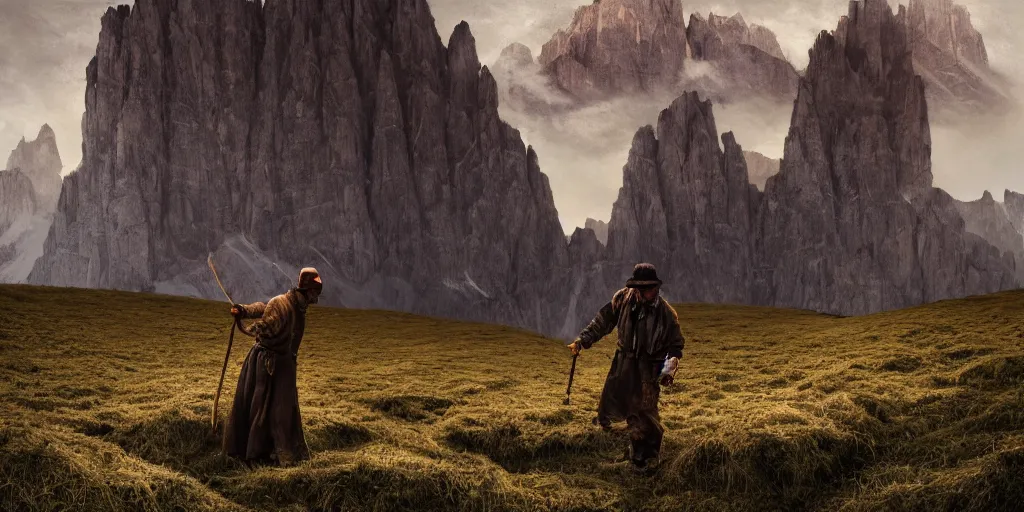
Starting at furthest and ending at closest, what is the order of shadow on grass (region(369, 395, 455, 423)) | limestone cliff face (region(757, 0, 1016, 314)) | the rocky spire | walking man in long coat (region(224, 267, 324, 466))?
the rocky spire
limestone cliff face (region(757, 0, 1016, 314))
shadow on grass (region(369, 395, 455, 423))
walking man in long coat (region(224, 267, 324, 466))

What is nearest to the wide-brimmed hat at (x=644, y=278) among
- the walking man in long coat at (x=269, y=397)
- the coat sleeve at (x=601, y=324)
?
the coat sleeve at (x=601, y=324)

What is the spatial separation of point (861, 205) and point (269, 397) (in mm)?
166211

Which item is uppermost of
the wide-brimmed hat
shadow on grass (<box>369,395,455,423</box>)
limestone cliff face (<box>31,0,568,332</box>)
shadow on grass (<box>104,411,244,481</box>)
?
limestone cliff face (<box>31,0,568,332</box>)

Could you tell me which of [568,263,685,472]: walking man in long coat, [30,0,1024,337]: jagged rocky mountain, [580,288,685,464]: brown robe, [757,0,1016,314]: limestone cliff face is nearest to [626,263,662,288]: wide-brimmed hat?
[568,263,685,472]: walking man in long coat

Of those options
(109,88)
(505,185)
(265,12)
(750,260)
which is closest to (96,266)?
(109,88)

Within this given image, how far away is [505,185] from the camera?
161 m

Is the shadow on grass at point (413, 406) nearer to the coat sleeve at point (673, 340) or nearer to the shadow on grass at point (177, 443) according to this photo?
the shadow on grass at point (177, 443)

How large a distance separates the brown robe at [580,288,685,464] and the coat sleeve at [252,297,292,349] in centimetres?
448

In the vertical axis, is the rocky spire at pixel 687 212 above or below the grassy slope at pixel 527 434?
above

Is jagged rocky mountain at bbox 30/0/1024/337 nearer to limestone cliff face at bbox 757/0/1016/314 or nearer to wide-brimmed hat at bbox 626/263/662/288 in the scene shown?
limestone cliff face at bbox 757/0/1016/314

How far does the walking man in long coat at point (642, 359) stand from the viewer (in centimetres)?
1141

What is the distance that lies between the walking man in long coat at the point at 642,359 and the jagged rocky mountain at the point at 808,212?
145122mm

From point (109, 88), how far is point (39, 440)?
493 feet

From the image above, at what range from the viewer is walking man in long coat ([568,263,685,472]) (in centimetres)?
1141
